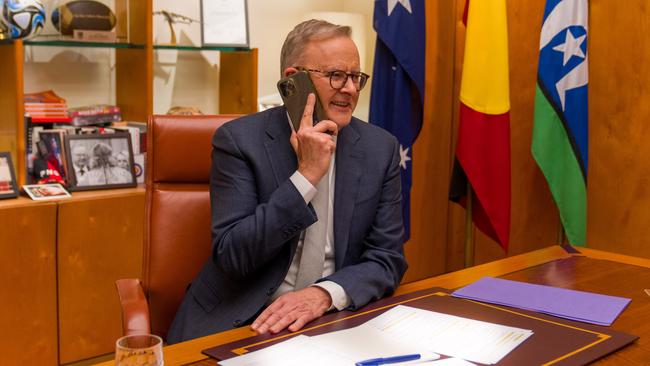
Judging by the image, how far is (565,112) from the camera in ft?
10.3

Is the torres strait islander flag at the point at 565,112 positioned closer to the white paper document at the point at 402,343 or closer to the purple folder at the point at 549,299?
the purple folder at the point at 549,299

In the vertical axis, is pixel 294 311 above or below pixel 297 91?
below

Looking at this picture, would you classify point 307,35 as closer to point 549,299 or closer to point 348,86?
point 348,86

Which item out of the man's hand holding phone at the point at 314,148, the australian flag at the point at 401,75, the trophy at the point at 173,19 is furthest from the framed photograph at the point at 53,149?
the man's hand holding phone at the point at 314,148

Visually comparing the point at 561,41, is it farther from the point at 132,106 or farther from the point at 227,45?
the point at 132,106

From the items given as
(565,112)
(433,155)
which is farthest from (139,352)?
(433,155)

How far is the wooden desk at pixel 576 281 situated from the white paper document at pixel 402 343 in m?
0.12

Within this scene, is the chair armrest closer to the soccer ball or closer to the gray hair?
the gray hair

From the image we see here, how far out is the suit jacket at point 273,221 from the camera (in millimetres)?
1695

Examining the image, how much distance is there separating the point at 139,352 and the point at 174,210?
1084mm

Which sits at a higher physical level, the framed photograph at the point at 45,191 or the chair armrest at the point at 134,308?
the framed photograph at the point at 45,191

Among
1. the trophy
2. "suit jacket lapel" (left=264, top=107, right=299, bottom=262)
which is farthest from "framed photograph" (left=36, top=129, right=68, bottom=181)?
"suit jacket lapel" (left=264, top=107, right=299, bottom=262)

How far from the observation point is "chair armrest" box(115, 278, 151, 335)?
179 cm

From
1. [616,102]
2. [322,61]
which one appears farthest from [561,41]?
[322,61]
